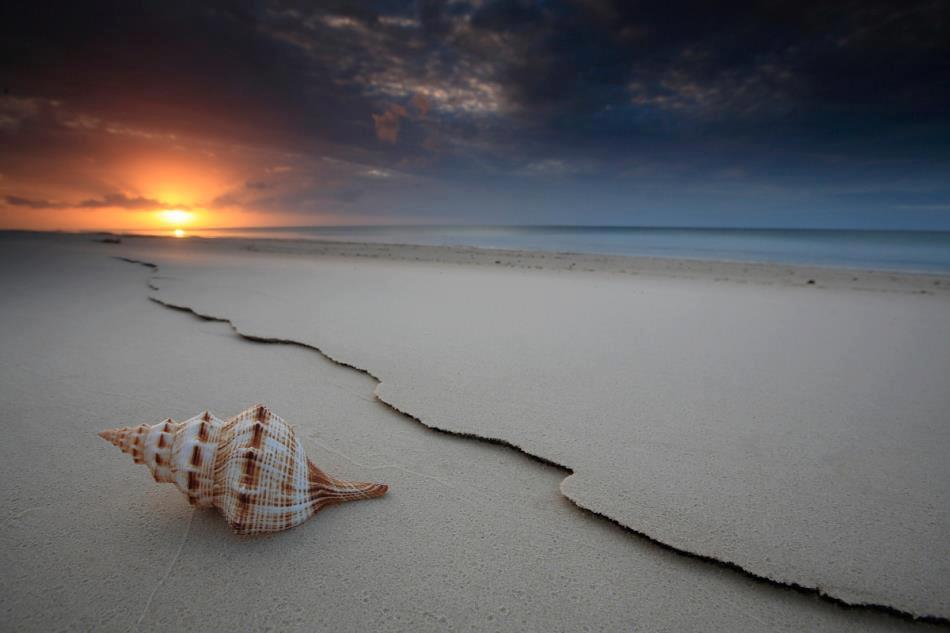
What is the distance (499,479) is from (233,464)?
0.87 m

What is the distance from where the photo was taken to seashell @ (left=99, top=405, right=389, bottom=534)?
48.1 inches

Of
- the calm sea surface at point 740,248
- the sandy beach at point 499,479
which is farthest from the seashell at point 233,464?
the calm sea surface at point 740,248

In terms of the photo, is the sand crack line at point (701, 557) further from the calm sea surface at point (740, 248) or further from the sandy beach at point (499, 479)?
the calm sea surface at point (740, 248)

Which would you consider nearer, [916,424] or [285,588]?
[285,588]

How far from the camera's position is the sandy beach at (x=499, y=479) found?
1104 mm

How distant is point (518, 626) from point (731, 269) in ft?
35.8

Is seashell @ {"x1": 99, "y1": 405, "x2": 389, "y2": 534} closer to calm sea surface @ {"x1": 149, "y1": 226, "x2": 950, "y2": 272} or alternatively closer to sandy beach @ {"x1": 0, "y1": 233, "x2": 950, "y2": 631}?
sandy beach @ {"x1": 0, "y1": 233, "x2": 950, "y2": 631}

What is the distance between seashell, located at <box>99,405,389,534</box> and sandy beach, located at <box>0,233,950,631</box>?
95mm

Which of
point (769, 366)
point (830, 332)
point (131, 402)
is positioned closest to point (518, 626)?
point (131, 402)

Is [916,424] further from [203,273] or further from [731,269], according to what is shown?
[731,269]

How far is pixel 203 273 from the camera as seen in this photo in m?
6.34

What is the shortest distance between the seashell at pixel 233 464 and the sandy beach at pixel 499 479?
95 mm

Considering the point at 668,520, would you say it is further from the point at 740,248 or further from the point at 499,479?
the point at 740,248

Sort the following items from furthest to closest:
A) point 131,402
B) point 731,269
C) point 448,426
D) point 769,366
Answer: point 731,269 < point 769,366 < point 131,402 < point 448,426
